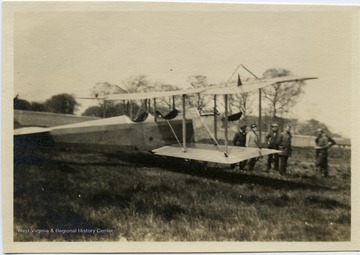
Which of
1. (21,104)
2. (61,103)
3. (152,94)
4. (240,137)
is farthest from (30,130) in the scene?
A: (240,137)

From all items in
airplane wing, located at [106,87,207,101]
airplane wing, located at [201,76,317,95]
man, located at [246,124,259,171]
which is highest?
airplane wing, located at [201,76,317,95]

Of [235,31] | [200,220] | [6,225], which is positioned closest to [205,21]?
[235,31]

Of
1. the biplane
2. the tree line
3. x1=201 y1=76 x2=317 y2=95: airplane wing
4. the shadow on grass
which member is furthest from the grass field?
x1=201 y1=76 x2=317 y2=95: airplane wing

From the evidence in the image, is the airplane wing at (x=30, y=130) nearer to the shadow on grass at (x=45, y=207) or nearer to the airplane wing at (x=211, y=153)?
the shadow on grass at (x=45, y=207)

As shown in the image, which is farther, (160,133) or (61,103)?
(160,133)

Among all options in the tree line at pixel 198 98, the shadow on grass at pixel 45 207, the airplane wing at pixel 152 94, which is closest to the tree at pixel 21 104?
the tree line at pixel 198 98

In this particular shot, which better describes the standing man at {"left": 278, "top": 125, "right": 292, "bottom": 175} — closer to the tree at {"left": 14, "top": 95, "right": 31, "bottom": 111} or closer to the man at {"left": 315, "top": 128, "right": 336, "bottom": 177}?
the man at {"left": 315, "top": 128, "right": 336, "bottom": 177}

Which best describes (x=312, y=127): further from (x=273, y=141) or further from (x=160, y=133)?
(x=160, y=133)
